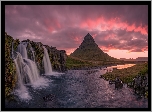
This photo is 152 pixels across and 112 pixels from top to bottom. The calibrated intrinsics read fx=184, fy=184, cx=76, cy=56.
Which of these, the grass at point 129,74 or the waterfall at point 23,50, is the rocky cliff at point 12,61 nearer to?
the waterfall at point 23,50

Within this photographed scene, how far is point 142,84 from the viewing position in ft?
75.2

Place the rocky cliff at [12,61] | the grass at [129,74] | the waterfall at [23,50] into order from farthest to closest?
the waterfall at [23,50]
the grass at [129,74]
the rocky cliff at [12,61]

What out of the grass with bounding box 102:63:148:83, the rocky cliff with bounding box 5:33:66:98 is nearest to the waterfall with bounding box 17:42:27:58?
the rocky cliff with bounding box 5:33:66:98

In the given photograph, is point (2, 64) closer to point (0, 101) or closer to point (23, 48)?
point (0, 101)

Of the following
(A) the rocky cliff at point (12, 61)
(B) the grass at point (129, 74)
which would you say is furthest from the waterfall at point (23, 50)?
(B) the grass at point (129, 74)

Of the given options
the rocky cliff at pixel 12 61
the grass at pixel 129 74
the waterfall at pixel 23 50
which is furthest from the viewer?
the waterfall at pixel 23 50

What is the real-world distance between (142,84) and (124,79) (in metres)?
9.02

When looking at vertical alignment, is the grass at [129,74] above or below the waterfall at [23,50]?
below

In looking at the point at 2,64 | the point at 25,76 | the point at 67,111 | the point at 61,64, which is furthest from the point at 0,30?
the point at 61,64

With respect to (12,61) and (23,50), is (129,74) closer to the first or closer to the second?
(23,50)

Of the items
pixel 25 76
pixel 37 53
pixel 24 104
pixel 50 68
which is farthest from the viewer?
pixel 50 68

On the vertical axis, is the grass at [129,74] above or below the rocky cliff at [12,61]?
below

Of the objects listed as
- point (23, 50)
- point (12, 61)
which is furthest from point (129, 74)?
point (12, 61)

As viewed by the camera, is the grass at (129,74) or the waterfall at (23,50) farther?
the waterfall at (23,50)
